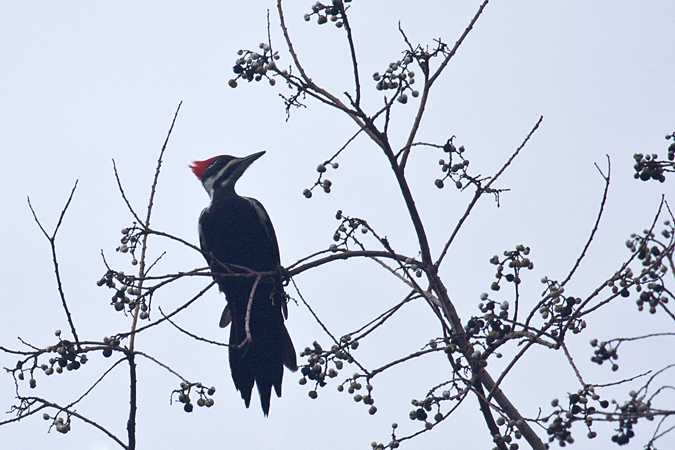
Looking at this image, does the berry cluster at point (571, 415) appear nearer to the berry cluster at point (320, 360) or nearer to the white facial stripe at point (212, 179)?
the berry cluster at point (320, 360)

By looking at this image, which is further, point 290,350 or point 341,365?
point 290,350

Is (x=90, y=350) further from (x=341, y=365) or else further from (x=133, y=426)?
(x=341, y=365)

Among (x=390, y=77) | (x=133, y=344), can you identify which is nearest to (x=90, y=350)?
(x=133, y=344)

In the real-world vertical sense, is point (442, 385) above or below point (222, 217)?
below

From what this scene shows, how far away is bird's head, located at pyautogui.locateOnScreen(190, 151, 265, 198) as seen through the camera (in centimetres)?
509

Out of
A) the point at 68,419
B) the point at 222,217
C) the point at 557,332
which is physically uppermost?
the point at 222,217

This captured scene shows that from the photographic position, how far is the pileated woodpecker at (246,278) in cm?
419

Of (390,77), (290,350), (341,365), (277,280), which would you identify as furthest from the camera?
(290,350)

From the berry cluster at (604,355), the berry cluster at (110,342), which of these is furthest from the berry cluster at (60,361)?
the berry cluster at (604,355)

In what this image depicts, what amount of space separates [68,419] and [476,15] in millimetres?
2019

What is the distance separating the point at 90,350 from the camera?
2.57 meters

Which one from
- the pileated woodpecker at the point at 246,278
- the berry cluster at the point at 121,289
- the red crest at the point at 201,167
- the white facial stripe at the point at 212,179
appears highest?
the red crest at the point at 201,167

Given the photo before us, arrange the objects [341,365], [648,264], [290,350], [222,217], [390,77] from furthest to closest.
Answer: [222,217] → [290,350] → [390,77] → [341,365] → [648,264]

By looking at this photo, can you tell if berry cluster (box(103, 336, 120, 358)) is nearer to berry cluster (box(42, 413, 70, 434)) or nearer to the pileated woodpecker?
berry cluster (box(42, 413, 70, 434))
